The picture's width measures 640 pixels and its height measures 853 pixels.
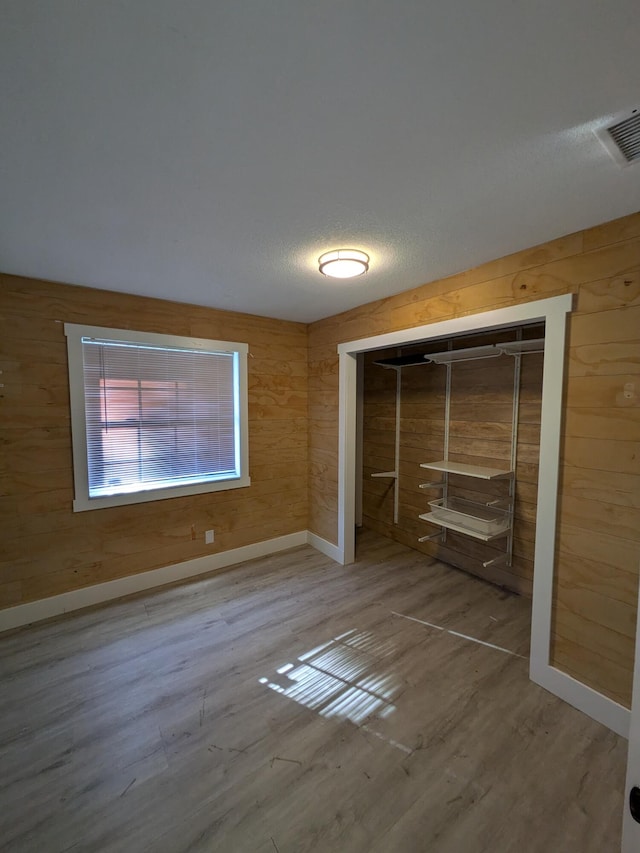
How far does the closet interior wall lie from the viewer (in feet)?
9.04

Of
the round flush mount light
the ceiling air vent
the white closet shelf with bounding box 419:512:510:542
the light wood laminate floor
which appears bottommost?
the light wood laminate floor

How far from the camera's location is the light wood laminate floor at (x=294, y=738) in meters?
1.29

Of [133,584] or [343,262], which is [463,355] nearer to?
[343,262]

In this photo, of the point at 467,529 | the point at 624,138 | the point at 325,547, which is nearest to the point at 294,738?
the point at 467,529

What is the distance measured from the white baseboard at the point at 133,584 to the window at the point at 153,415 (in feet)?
2.14

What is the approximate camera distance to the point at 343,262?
1952 mm

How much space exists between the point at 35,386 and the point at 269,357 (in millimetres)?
1885

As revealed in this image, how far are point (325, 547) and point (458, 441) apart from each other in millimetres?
1719

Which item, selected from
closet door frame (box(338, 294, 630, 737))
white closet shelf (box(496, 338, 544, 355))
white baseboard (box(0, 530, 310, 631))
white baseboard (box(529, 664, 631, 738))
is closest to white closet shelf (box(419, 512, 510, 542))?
closet door frame (box(338, 294, 630, 737))

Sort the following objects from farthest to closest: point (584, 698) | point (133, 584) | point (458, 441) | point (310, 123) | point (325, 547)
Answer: point (325, 547)
point (458, 441)
point (133, 584)
point (584, 698)
point (310, 123)

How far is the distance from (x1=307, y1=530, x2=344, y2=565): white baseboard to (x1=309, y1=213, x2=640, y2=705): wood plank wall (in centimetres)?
189

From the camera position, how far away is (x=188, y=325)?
301 centimetres

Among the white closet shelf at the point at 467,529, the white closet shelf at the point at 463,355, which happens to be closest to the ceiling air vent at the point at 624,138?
the white closet shelf at the point at 463,355

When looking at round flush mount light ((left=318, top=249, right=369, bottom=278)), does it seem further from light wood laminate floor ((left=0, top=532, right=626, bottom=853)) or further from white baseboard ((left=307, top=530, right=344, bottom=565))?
white baseboard ((left=307, top=530, right=344, bottom=565))
